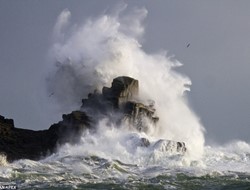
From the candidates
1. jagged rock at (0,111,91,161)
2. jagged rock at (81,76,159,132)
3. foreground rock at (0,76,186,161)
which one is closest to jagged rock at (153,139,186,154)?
foreground rock at (0,76,186,161)

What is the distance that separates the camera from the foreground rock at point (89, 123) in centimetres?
5419

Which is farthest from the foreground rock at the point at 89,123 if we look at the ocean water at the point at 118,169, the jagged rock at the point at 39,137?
the ocean water at the point at 118,169

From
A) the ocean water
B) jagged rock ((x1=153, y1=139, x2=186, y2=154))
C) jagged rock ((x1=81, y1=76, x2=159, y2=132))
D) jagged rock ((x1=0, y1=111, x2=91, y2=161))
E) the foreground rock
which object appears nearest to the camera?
the ocean water

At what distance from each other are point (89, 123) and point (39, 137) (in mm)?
5262

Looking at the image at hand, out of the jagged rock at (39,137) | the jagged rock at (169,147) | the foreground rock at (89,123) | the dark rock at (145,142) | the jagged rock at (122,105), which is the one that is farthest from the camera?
the jagged rock at (122,105)

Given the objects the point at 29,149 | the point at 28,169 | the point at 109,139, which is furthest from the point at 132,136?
the point at 28,169

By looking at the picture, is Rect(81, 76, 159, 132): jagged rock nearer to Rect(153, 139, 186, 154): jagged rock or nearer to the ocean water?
the ocean water

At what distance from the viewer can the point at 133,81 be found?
2566 inches

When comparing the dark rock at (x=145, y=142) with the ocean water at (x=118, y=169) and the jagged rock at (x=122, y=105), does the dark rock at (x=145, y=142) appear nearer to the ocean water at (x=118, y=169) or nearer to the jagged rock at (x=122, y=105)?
the ocean water at (x=118, y=169)

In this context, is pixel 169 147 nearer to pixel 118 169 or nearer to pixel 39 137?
pixel 118 169

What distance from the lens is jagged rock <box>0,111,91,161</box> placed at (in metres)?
53.2

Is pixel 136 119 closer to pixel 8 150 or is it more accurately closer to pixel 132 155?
pixel 132 155

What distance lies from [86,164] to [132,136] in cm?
1084

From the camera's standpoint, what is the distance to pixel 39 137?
57.7m
